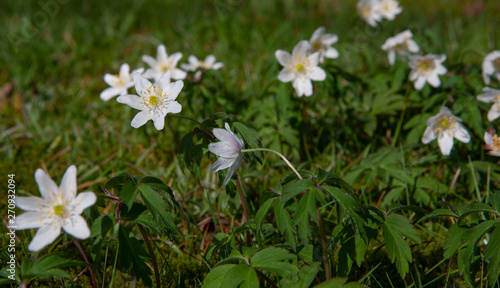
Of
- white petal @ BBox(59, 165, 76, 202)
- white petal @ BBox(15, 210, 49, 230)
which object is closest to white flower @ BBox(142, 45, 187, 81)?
white petal @ BBox(59, 165, 76, 202)

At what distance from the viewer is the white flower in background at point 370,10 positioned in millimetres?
3637

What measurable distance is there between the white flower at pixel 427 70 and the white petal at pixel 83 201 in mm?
2342

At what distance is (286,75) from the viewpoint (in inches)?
109

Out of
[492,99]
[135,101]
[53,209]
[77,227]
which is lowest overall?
[492,99]

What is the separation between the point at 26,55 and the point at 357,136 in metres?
3.55

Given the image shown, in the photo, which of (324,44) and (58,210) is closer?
(58,210)

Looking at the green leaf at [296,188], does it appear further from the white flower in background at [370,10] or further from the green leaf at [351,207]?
the white flower in background at [370,10]

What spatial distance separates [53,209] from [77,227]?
5.6 inches

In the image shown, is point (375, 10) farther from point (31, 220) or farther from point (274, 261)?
point (31, 220)

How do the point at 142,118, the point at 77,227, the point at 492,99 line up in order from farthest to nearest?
the point at 492,99
the point at 142,118
the point at 77,227

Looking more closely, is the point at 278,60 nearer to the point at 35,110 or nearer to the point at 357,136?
the point at 357,136

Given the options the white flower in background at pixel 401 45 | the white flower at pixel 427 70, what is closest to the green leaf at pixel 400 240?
the white flower at pixel 427 70

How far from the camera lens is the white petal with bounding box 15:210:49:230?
5.34 feet

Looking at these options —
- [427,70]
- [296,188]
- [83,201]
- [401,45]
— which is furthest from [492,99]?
[83,201]
